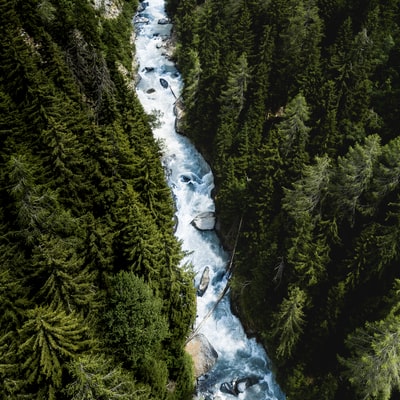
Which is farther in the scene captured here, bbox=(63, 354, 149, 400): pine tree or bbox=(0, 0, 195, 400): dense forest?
bbox=(0, 0, 195, 400): dense forest

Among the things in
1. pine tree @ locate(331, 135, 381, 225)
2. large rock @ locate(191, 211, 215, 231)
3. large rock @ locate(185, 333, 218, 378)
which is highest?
pine tree @ locate(331, 135, 381, 225)

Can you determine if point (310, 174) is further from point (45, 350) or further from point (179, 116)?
point (179, 116)

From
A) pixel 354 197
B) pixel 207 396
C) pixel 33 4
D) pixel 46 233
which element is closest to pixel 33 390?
pixel 46 233

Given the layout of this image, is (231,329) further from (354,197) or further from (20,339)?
(20,339)

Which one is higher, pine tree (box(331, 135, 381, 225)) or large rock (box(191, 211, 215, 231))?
pine tree (box(331, 135, 381, 225))

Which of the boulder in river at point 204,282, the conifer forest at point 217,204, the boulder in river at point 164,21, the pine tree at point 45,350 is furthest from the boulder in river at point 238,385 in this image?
the boulder in river at point 164,21

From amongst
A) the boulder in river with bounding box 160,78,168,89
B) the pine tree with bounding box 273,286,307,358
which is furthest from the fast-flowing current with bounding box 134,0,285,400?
the pine tree with bounding box 273,286,307,358

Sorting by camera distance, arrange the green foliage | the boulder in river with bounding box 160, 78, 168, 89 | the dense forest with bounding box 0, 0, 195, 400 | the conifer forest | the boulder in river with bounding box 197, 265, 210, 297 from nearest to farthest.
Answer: the dense forest with bounding box 0, 0, 195, 400 < the conifer forest < the green foliage < the boulder in river with bounding box 197, 265, 210, 297 < the boulder in river with bounding box 160, 78, 168, 89

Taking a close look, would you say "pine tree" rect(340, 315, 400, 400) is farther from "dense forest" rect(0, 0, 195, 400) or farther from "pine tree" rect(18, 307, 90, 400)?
"pine tree" rect(18, 307, 90, 400)
